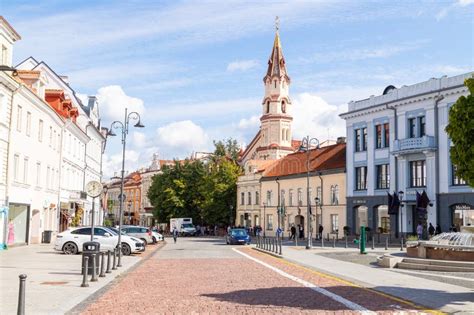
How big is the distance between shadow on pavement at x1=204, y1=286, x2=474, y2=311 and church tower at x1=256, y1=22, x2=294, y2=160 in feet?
256

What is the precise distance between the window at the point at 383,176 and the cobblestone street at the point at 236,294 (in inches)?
1238

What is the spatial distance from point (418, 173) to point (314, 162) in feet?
63.0

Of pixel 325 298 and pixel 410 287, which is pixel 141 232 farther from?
pixel 325 298

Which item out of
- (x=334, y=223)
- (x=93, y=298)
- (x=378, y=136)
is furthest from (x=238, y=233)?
(x=93, y=298)

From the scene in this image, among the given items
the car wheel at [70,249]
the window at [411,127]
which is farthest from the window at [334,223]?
the car wheel at [70,249]

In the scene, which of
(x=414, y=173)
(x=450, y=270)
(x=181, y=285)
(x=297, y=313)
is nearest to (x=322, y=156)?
(x=414, y=173)

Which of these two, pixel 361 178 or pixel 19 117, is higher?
pixel 19 117

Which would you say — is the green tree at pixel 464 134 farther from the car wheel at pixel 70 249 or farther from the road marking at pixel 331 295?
the car wheel at pixel 70 249

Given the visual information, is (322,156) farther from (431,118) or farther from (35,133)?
(35,133)

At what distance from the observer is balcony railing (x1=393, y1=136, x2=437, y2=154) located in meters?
45.7

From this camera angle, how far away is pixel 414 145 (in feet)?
154

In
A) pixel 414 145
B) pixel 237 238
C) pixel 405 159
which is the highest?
pixel 414 145

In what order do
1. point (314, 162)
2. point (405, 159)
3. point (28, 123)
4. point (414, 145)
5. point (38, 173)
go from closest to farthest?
1. point (28, 123)
2. point (38, 173)
3. point (414, 145)
4. point (405, 159)
5. point (314, 162)

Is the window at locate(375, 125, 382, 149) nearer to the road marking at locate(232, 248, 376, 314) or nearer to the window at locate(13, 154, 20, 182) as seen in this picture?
the window at locate(13, 154, 20, 182)
